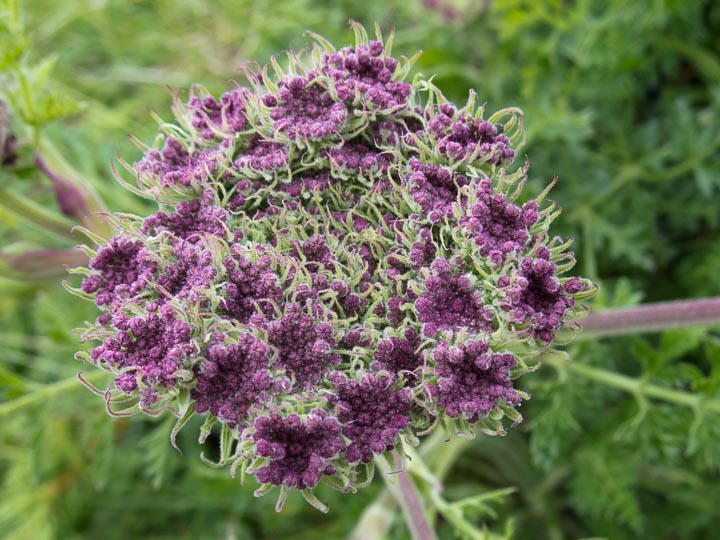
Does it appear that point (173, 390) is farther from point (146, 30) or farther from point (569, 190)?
point (146, 30)

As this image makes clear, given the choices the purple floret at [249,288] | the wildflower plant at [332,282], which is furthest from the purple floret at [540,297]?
the purple floret at [249,288]

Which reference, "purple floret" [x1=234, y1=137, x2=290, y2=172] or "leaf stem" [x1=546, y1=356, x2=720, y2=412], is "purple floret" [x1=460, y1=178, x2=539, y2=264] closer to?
"purple floret" [x1=234, y1=137, x2=290, y2=172]

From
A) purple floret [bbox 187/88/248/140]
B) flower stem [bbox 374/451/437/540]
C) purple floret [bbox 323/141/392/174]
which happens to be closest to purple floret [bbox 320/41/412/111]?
purple floret [bbox 323/141/392/174]

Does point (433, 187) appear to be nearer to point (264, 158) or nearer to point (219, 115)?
point (264, 158)

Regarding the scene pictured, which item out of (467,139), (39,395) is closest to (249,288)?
(467,139)

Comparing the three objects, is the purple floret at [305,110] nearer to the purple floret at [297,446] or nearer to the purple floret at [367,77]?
the purple floret at [367,77]

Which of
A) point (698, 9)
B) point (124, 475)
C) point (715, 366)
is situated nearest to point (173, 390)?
point (715, 366)
